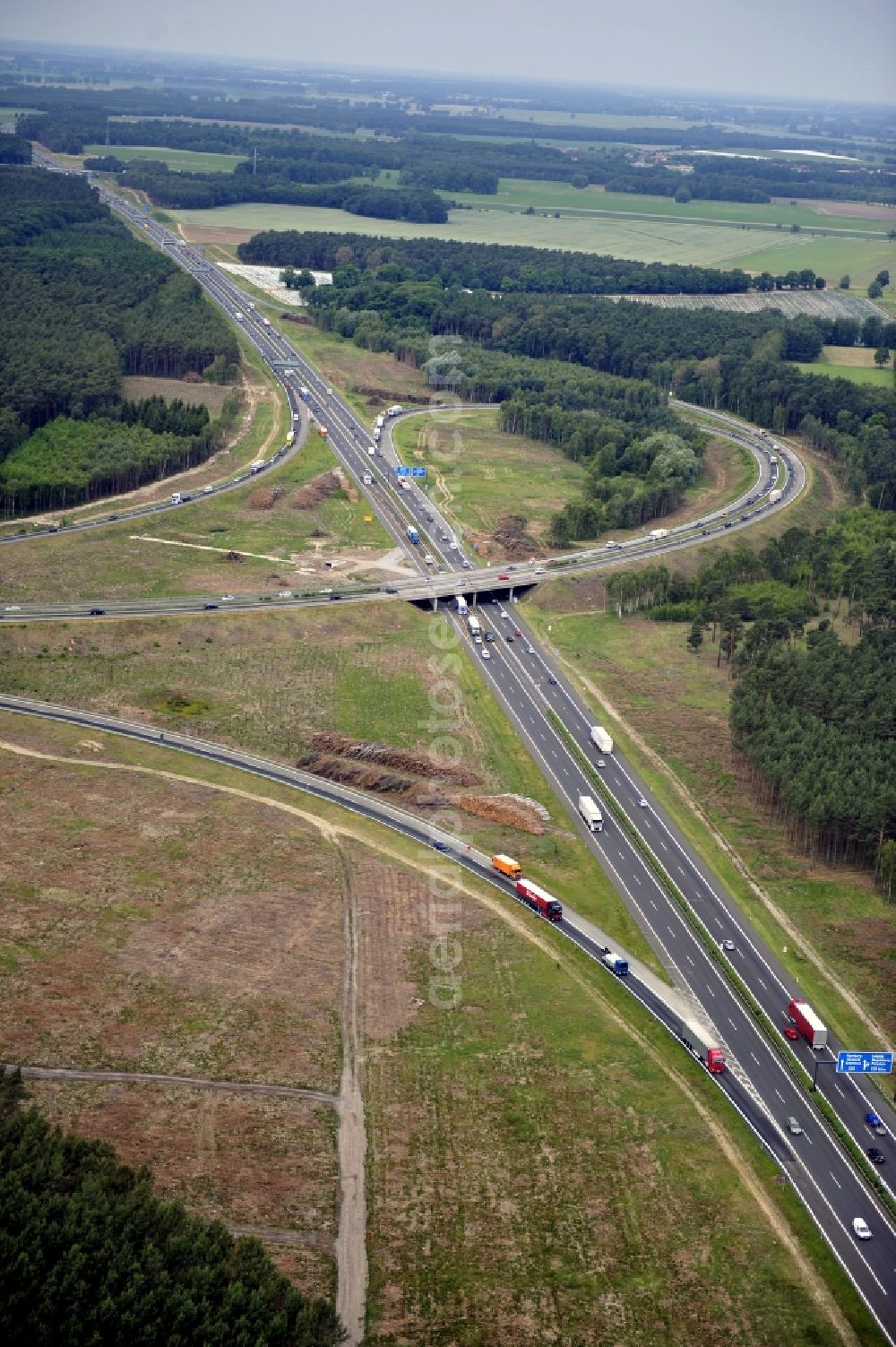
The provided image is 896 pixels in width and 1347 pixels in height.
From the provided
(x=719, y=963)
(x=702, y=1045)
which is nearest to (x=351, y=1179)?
(x=702, y=1045)

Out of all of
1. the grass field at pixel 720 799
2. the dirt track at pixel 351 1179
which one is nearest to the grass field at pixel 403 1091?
the dirt track at pixel 351 1179

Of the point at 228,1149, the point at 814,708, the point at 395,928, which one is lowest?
the point at 395,928

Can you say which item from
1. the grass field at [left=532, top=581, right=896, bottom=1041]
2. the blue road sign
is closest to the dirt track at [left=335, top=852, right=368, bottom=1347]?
the blue road sign

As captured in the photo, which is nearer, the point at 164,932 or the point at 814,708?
the point at 164,932

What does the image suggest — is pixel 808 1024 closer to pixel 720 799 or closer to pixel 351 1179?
pixel 351 1179

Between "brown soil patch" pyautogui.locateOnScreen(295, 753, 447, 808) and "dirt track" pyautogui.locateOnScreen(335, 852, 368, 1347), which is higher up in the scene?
"dirt track" pyautogui.locateOnScreen(335, 852, 368, 1347)

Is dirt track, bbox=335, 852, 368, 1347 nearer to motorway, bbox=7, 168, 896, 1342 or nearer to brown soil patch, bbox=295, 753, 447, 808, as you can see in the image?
motorway, bbox=7, 168, 896, 1342

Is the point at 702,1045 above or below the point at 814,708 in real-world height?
below

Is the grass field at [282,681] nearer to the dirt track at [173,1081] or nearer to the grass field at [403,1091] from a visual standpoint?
the grass field at [403,1091]
